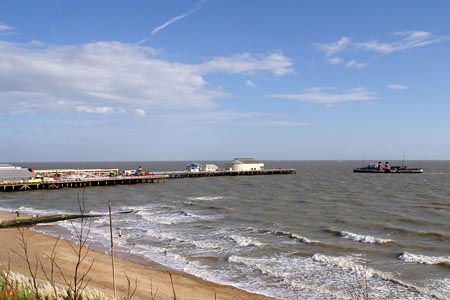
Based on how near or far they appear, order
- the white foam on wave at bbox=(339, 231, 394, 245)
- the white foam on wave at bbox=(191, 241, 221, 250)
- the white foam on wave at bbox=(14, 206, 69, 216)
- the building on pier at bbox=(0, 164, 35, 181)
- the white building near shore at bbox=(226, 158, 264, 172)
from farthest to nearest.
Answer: the white building near shore at bbox=(226, 158, 264, 172) < the building on pier at bbox=(0, 164, 35, 181) < the white foam on wave at bbox=(14, 206, 69, 216) < the white foam on wave at bbox=(339, 231, 394, 245) < the white foam on wave at bbox=(191, 241, 221, 250)

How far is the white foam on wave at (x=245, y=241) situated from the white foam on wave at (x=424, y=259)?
316 inches

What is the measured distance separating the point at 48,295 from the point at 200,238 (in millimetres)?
18789

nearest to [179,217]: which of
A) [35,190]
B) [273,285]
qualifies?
[273,285]

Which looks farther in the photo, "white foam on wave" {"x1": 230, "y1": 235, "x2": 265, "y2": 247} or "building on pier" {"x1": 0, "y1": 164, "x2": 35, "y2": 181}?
"building on pier" {"x1": 0, "y1": 164, "x2": 35, "y2": 181}

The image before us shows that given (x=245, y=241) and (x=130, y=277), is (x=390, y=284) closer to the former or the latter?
(x=245, y=241)

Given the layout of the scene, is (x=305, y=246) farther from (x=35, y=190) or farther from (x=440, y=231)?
(x=35, y=190)

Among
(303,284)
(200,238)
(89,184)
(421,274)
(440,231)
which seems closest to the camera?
(303,284)

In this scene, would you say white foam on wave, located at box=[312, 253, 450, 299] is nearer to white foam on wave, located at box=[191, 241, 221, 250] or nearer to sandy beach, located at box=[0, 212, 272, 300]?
sandy beach, located at box=[0, 212, 272, 300]

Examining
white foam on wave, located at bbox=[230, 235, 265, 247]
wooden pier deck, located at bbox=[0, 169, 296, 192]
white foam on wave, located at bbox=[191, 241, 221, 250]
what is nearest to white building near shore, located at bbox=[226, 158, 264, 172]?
wooden pier deck, located at bbox=[0, 169, 296, 192]

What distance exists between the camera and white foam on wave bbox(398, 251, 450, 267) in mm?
21230

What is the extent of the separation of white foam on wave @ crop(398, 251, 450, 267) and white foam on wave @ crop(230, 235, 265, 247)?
8.03 m

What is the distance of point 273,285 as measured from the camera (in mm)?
17938

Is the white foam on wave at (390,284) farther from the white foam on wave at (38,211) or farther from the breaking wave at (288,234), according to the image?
the white foam on wave at (38,211)

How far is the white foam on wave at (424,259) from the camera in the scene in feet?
69.7
